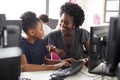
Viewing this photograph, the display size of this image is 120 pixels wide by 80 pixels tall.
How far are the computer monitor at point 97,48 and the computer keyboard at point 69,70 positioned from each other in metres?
0.20

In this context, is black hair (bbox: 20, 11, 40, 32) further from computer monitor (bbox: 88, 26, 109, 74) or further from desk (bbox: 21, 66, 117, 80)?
computer monitor (bbox: 88, 26, 109, 74)

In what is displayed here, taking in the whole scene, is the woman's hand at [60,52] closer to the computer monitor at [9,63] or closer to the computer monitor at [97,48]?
the computer monitor at [97,48]

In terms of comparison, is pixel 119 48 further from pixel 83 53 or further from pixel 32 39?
pixel 83 53

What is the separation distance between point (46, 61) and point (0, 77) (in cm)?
124

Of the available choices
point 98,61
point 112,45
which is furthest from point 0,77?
point 98,61

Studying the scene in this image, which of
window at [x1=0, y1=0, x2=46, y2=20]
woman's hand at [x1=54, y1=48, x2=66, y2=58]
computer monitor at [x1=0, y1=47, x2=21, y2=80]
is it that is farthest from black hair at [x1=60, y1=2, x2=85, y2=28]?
window at [x1=0, y1=0, x2=46, y2=20]

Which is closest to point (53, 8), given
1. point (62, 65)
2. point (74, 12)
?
point (74, 12)

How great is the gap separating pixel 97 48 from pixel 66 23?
64 cm

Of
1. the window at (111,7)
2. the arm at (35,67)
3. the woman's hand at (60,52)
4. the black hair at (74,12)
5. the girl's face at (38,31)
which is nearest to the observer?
the arm at (35,67)

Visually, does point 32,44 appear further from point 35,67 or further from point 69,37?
point 69,37

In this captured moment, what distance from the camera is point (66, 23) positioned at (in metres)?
2.20

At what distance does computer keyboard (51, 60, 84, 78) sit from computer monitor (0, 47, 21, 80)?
2.55ft

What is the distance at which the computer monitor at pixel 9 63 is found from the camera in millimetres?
829

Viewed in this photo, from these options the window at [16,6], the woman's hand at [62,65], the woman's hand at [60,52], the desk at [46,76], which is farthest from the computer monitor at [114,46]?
the window at [16,6]
